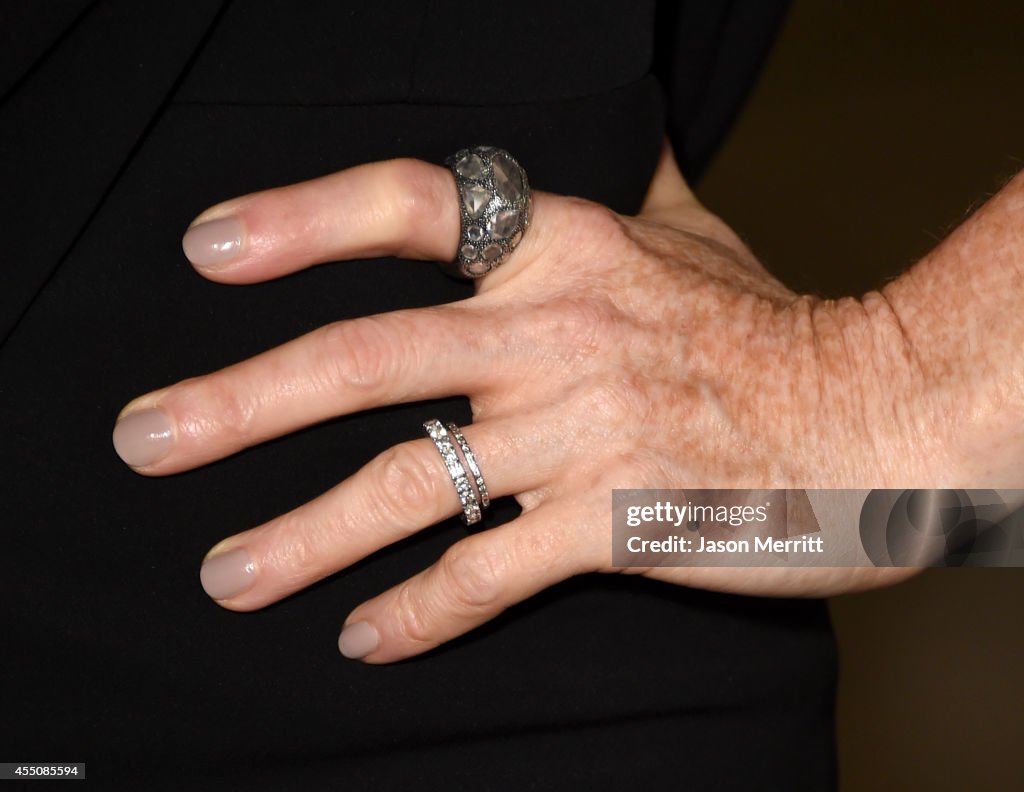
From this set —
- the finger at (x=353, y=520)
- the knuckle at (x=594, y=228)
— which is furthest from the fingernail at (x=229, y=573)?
the knuckle at (x=594, y=228)

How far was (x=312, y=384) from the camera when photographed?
689mm

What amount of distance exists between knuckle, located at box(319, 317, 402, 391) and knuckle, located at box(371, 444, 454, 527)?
6cm

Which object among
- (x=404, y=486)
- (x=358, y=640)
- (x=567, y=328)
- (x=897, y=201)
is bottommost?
(x=358, y=640)

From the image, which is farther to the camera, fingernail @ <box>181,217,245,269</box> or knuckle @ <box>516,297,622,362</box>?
knuckle @ <box>516,297,622,362</box>

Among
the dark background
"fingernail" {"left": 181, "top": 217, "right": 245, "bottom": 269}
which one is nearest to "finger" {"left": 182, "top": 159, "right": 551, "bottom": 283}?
"fingernail" {"left": 181, "top": 217, "right": 245, "bottom": 269}

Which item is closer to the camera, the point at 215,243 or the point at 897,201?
the point at 215,243

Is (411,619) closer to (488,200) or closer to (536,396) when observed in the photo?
(536,396)

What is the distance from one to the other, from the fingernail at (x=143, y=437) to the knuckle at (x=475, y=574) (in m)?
0.23

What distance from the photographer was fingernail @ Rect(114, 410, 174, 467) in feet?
2.12

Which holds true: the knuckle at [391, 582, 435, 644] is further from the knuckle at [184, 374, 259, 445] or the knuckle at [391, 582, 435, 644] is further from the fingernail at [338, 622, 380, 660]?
the knuckle at [184, 374, 259, 445]

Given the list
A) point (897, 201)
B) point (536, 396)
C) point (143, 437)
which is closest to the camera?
point (143, 437)

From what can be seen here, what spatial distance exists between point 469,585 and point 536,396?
0.16 m

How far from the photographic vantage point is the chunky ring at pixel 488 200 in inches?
28.6

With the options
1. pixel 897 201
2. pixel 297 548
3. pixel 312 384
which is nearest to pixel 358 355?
pixel 312 384
